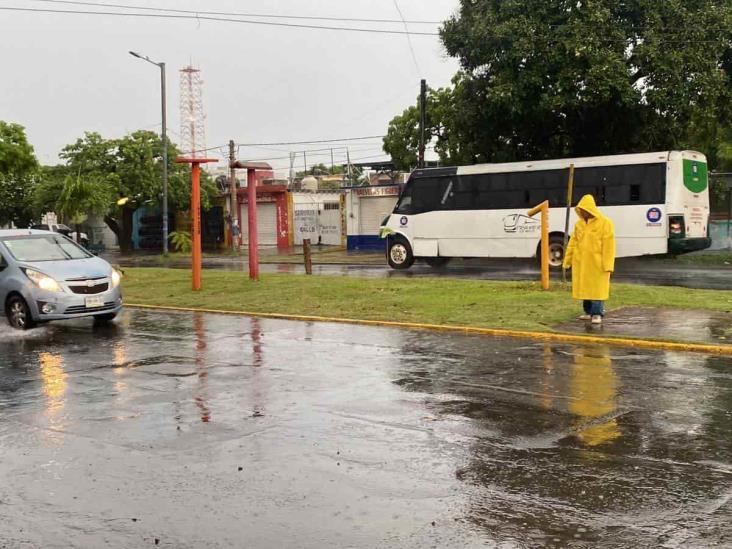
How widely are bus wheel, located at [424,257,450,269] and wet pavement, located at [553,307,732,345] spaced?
13.9m

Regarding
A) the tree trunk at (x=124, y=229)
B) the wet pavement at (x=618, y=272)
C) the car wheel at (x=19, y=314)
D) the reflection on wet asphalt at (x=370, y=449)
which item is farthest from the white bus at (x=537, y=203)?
the tree trunk at (x=124, y=229)

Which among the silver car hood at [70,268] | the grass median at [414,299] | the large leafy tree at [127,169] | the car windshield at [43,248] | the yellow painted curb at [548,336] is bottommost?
the yellow painted curb at [548,336]

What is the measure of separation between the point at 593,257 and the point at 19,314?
8.76m

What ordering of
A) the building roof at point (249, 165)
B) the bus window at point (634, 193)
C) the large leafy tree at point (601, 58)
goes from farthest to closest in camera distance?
the large leafy tree at point (601, 58)
the bus window at point (634, 193)
the building roof at point (249, 165)

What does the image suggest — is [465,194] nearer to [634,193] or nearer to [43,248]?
[634,193]

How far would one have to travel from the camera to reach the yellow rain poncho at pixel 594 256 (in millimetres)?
11156

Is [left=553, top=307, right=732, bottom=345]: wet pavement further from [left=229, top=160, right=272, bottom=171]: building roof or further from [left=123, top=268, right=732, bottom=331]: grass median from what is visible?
[left=229, top=160, right=272, bottom=171]: building roof

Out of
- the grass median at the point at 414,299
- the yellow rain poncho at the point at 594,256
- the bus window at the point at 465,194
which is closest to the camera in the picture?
the yellow rain poncho at the point at 594,256

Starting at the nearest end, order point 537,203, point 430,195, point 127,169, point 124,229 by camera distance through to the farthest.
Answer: point 537,203 → point 430,195 → point 127,169 → point 124,229

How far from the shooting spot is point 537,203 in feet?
79.0

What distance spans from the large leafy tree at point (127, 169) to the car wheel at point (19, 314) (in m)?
32.4

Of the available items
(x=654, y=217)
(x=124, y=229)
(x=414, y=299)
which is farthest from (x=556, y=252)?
(x=124, y=229)

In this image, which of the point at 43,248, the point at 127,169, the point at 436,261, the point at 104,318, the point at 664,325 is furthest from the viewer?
the point at 127,169

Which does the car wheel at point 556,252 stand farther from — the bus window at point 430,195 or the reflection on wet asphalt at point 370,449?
the reflection on wet asphalt at point 370,449
